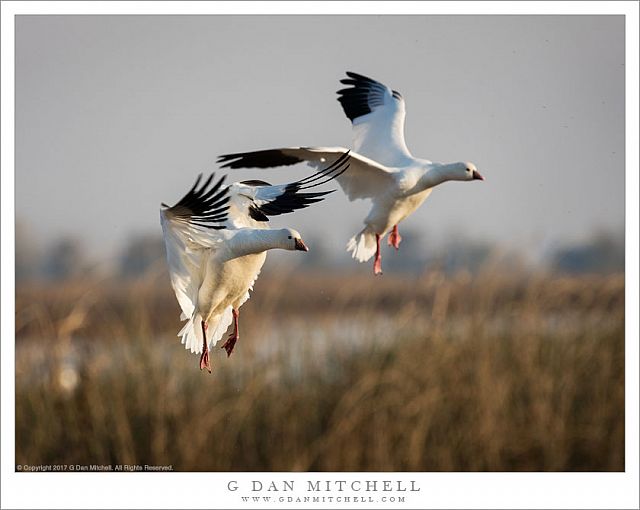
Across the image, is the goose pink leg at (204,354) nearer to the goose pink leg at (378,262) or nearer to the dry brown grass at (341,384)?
the goose pink leg at (378,262)

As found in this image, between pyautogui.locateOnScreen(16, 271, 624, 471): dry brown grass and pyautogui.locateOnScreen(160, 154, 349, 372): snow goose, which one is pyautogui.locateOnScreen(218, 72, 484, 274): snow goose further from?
pyautogui.locateOnScreen(16, 271, 624, 471): dry brown grass

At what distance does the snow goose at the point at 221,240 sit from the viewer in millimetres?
1737

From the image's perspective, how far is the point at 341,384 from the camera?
4441mm

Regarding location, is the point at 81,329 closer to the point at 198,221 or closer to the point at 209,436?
the point at 209,436

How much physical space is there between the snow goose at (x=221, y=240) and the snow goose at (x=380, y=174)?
0.15 m

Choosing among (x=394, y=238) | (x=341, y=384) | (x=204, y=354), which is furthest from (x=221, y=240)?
(x=341, y=384)

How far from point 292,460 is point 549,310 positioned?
5.55ft

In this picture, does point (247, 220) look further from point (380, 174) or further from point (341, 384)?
point (341, 384)

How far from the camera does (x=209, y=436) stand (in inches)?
172

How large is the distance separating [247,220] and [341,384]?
2.64 m

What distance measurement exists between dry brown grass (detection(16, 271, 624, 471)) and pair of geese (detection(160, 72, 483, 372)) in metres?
1.92

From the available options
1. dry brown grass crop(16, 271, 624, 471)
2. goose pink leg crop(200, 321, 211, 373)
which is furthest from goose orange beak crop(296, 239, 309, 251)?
dry brown grass crop(16, 271, 624, 471)

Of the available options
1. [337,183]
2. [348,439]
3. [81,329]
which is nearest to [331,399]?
[348,439]

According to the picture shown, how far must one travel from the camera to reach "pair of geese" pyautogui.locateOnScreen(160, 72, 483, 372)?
1.75m
